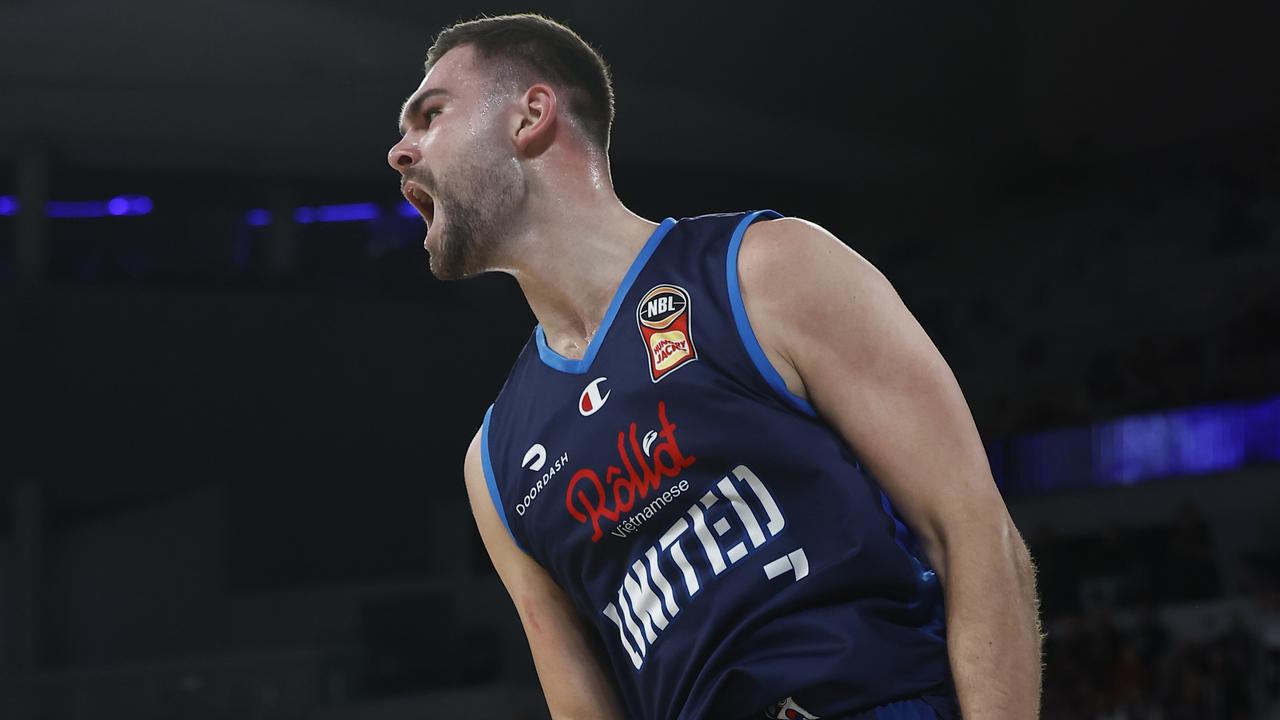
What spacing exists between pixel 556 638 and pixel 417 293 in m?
13.7

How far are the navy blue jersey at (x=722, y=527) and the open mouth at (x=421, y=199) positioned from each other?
323 millimetres

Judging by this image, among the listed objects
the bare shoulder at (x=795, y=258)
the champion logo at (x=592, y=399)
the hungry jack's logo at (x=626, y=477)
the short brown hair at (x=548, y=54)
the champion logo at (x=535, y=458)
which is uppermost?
the short brown hair at (x=548, y=54)

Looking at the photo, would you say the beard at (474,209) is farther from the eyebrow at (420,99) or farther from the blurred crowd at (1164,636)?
the blurred crowd at (1164,636)

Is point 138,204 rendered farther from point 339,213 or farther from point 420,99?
point 420,99

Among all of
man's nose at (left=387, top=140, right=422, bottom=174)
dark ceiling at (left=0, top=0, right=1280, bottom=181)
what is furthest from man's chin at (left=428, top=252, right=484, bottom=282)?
dark ceiling at (left=0, top=0, right=1280, bottom=181)

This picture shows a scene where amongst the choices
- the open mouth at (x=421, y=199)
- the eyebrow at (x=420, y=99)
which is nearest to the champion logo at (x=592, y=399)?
the open mouth at (x=421, y=199)

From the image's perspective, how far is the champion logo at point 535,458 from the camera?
177cm

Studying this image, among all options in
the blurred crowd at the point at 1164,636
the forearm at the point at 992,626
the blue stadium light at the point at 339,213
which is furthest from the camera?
the blue stadium light at the point at 339,213

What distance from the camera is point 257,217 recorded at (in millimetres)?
15016

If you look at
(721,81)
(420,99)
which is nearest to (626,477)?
(420,99)

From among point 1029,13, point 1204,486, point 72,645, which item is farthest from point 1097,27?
point 72,645

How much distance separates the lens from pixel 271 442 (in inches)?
562

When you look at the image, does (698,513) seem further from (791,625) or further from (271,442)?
(271,442)

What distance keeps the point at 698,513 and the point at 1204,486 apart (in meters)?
11.0
